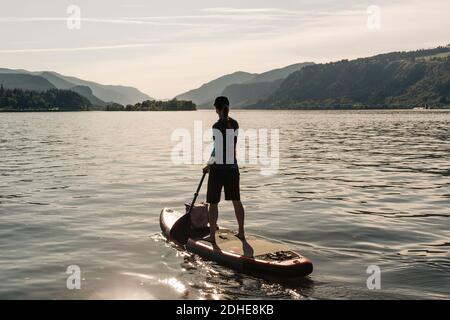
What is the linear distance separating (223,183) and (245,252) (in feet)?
6.08

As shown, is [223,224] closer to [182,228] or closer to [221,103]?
[182,228]

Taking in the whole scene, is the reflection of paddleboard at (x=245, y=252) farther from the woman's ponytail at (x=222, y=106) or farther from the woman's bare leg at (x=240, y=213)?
the woman's ponytail at (x=222, y=106)

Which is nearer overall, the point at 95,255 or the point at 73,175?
the point at 95,255

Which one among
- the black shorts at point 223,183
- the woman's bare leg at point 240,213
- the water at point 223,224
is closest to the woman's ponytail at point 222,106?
the black shorts at point 223,183

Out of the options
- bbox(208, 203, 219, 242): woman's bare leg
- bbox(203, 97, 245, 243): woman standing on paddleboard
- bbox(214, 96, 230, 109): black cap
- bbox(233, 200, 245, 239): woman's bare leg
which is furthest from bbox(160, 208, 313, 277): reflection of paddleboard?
bbox(214, 96, 230, 109): black cap

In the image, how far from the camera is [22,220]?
55.7 feet

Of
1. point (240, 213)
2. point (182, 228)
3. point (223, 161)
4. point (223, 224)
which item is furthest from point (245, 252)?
point (223, 224)

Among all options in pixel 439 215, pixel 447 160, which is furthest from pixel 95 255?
pixel 447 160

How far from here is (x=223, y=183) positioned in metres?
12.5

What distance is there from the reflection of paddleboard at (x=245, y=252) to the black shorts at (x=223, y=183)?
119 cm

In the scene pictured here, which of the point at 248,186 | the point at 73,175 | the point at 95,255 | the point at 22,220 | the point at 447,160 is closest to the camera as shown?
the point at 95,255

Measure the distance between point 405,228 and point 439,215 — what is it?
8.36 feet

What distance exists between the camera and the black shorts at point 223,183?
12.4 metres
